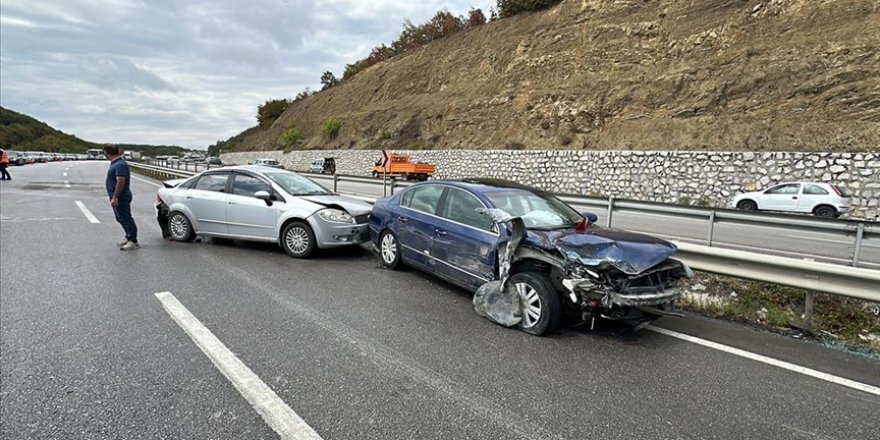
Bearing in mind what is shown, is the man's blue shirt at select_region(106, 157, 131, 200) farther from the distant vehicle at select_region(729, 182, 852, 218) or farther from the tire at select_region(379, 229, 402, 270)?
the distant vehicle at select_region(729, 182, 852, 218)

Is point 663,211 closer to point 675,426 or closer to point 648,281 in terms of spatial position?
point 648,281

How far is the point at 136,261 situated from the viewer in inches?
273

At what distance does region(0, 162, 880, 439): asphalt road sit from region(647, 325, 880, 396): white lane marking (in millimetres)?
57

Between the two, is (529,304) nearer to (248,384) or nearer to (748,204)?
(248,384)

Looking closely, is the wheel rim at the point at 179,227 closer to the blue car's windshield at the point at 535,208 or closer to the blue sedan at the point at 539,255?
the blue sedan at the point at 539,255

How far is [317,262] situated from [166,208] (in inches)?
142

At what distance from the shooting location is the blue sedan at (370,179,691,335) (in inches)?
166

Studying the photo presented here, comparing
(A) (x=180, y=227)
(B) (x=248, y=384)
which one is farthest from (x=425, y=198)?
(A) (x=180, y=227)

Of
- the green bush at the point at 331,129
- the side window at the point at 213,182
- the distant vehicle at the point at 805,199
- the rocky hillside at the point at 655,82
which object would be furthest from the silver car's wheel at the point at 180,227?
the green bush at the point at 331,129

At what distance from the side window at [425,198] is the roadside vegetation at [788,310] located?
3.32 meters

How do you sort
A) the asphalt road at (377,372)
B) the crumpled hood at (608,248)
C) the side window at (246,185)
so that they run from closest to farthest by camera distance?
the asphalt road at (377,372), the crumpled hood at (608,248), the side window at (246,185)

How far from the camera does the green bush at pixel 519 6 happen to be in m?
36.9

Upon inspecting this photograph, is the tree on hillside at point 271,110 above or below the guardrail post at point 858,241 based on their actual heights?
above

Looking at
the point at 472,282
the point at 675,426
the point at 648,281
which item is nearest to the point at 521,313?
the point at 472,282
